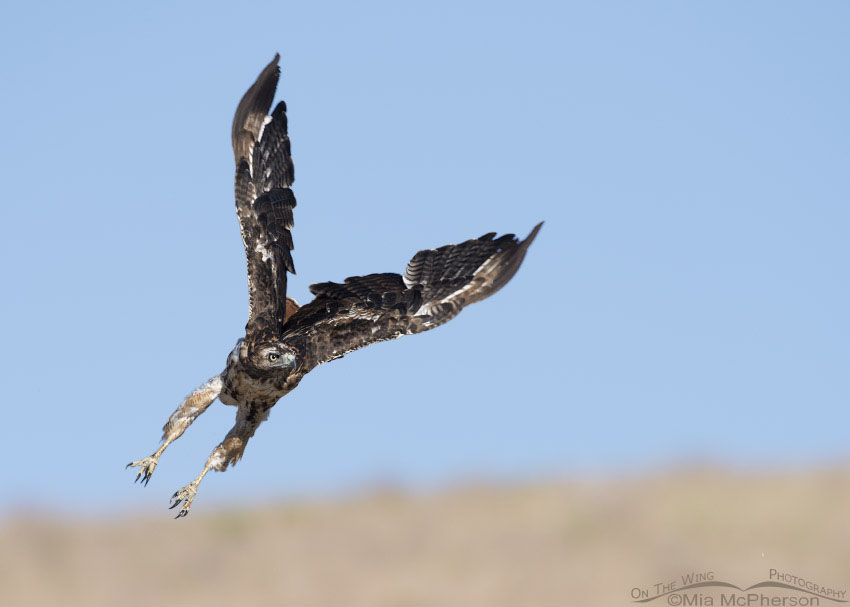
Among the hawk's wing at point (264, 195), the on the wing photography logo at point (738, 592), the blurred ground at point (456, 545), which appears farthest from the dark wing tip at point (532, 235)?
the blurred ground at point (456, 545)

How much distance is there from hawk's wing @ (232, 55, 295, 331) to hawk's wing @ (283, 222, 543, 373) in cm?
43

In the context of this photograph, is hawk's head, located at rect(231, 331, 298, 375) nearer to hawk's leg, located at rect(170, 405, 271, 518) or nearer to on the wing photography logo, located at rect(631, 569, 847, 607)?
hawk's leg, located at rect(170, 405, 271, 518)

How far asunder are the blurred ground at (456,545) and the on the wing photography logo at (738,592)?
341mm

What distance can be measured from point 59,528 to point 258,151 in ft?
69.7

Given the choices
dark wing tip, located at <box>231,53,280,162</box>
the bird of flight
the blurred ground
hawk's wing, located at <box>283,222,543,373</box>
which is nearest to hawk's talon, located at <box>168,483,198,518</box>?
the bird of flight

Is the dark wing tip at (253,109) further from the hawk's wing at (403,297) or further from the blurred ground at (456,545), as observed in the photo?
the blurred ground at (456,545)

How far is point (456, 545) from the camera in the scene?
32.8 metres

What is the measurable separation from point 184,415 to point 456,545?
18130 mm

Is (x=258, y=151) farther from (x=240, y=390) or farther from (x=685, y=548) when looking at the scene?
(x=685, y=548)

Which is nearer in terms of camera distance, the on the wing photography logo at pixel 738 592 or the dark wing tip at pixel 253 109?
the dark wing tip at pixel 253 109

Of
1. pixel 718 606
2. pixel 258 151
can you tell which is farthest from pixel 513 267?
pixel 718 606

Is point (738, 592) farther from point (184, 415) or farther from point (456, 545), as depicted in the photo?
point (184, 415)

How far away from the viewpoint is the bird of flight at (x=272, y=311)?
15.1m

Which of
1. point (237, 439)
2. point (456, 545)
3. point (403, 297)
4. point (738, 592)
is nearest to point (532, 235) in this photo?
point (403, 297)
